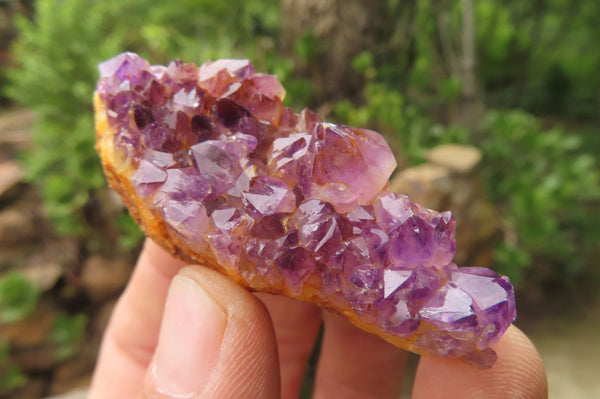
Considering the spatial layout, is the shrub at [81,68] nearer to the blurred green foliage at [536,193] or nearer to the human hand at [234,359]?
the blurred green foliage at [536,193]

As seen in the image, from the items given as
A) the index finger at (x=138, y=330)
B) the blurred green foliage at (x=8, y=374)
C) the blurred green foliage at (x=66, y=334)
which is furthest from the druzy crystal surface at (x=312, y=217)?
the blurred green foliage at (x=8, y=374)

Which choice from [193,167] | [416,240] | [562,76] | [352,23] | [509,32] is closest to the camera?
[416,240]

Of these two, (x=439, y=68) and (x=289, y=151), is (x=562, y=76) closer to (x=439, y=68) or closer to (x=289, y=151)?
(x=439, y=68)

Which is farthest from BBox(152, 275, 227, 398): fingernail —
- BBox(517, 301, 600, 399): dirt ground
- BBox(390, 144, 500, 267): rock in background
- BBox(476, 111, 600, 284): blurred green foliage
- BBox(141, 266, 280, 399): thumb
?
BBox(517, 301, 600, 399): dirt ground

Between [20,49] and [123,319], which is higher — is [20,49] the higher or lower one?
the higher one

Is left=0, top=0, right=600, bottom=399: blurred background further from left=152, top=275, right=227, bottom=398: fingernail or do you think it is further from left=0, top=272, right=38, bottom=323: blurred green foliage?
left=152, top=275, right=227, bottom=398: fingernail

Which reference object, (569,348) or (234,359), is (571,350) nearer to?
(569,348)

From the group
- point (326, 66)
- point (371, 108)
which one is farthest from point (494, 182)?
point (326, 66)
